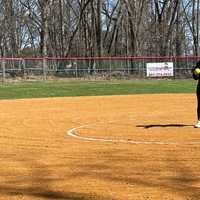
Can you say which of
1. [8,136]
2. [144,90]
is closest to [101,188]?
[8,136]

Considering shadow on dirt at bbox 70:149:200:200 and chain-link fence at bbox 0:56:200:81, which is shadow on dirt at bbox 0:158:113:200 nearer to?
shadow on dirt at bbox 70:149:200:200

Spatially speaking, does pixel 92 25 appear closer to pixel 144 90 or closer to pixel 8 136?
pixel 144 90

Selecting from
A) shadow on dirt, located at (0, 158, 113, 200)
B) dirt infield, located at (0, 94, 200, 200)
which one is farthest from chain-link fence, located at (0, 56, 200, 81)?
shadow on dirt, located at (0, 158, 113, 200)

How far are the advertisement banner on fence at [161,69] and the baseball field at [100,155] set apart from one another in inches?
1051

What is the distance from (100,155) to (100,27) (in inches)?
2052

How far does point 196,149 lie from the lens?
36.3 ft

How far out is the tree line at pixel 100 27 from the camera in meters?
65.1

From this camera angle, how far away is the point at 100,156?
10688 millimetres

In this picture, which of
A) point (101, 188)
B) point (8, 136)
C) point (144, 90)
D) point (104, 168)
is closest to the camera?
point (101, 188)

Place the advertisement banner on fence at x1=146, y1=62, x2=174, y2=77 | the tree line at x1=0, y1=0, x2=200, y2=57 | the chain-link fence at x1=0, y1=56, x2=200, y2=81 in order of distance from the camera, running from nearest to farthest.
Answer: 1. the chain-link fence at x1=0, y1=56, x2=200, y2=81
2. the advertisement banner on fence at x1=146, y1=62, x2=174, y2=77
3. the tree line at x1=0, y1=0, x2=200, y2=57

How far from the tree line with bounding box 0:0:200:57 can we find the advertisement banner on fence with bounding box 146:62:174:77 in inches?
480

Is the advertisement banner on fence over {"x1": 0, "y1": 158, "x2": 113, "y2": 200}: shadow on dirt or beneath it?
over

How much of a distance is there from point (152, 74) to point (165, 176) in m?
39.4

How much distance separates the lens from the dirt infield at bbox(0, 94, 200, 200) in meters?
7.73
